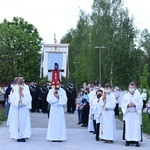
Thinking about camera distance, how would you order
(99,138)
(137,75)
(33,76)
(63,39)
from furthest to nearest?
(63,39)
(33,76)
(137,75)
(99,138)

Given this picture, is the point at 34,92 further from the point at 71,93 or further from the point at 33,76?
the point at 33,76

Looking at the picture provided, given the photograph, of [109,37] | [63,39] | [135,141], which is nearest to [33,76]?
[109,37]

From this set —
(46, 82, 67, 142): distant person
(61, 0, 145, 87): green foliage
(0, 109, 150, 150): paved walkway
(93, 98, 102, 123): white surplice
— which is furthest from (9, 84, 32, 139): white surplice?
(61, 0, 145, 87): green foliage

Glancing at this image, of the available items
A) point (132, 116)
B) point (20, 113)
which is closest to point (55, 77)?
point (20, 113)

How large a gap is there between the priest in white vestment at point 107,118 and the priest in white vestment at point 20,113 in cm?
A: 242

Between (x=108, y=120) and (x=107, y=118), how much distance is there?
72mm

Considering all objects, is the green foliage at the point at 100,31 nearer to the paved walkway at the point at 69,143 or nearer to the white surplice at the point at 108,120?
the paved walkway at the point at 69,143

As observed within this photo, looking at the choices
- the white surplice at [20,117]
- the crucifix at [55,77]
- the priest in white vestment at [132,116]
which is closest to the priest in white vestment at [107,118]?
the priest in white vestment at [132,116]

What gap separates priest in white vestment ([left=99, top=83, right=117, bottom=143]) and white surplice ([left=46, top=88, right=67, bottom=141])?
1254mm

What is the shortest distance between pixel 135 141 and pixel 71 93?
14184mm

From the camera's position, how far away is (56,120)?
1459cm

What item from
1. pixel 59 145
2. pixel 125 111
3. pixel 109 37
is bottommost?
pixel 59 145

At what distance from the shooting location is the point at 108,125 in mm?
14383

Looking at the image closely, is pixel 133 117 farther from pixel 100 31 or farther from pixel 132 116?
pixel 100 31
